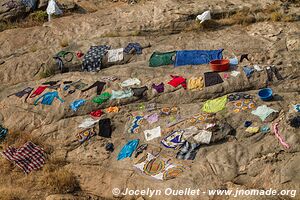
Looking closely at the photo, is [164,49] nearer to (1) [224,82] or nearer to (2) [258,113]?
(1) [224,82]

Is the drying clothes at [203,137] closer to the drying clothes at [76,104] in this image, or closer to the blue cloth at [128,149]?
the blue cloth at [128,149]

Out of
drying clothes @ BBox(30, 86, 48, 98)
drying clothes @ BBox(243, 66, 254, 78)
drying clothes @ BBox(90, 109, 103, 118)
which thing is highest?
drying clothes @ BBox(243, 66, 254, 78)

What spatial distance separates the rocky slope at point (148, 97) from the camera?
7.37 meters

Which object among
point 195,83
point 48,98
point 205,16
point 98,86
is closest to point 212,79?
point 195,83

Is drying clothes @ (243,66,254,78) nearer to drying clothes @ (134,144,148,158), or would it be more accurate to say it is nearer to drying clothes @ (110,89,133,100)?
drying clothes @ (110,89,133,100)

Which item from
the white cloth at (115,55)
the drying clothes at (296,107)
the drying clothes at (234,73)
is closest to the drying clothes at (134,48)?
the white cloth at (115,55)

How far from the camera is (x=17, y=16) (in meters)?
15.2

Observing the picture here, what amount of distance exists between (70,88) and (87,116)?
1149mm

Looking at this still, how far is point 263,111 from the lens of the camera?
833 cm

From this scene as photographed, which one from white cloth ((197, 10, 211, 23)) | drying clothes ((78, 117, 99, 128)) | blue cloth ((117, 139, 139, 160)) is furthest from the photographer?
white cloth ((197, 10, 211, 23))

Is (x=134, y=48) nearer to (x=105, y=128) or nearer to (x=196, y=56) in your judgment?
(x=196, y=56)

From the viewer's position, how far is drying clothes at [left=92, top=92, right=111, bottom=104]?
9.75m

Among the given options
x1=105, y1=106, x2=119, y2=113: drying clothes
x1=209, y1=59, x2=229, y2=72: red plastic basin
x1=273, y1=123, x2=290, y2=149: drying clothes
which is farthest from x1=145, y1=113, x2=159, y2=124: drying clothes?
x1=273, y1=123, x2=290, y2=149: drying clothes

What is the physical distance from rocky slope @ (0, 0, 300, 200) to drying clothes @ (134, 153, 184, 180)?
139 mm
